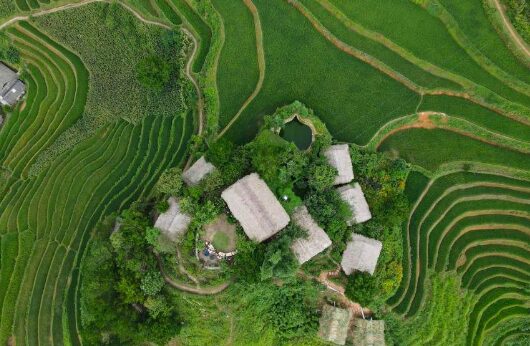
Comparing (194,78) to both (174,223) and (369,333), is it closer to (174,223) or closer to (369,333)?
(174,223)

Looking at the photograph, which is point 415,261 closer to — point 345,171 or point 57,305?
point 345,171

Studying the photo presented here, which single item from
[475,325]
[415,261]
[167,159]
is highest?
[167,159]

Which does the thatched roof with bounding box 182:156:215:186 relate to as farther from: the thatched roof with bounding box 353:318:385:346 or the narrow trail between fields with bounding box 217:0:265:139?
the thatched roof with bounding box 353:318:385:346

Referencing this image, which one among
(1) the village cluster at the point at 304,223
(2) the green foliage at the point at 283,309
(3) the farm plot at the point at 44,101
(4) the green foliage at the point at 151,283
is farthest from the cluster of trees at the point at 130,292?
(3) the farm plot at the point at 44,101

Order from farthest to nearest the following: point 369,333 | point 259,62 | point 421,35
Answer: point 259,62 → point 421,35 → point 369,333

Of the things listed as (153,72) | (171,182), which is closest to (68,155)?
(153,72)

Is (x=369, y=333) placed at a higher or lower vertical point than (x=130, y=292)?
lower

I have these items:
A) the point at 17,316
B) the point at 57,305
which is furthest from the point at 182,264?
the point at 17,316
